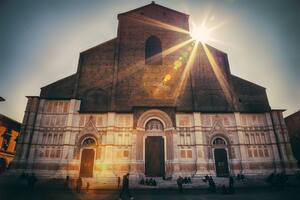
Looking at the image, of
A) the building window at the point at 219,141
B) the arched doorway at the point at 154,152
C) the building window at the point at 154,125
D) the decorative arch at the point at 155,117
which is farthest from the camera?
the building window at the point at 154,125

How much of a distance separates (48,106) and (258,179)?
61.2ft

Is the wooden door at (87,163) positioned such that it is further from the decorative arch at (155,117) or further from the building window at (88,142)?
the decorative arch at (155,117)

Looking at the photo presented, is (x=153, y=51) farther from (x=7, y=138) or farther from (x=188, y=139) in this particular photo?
(x=7, y=138)

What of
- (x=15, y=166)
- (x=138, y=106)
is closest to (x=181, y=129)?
(x=138, y=106)

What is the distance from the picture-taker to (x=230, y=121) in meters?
17.4

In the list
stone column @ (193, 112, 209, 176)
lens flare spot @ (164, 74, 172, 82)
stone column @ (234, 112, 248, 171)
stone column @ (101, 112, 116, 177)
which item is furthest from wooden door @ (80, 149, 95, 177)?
stone column @ (234, 112, 248, 171)

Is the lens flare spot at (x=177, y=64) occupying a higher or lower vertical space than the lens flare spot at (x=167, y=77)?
higher

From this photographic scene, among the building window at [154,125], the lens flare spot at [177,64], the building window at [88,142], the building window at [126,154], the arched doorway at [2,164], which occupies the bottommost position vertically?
the arched doorway at [2,164]

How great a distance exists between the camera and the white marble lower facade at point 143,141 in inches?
604

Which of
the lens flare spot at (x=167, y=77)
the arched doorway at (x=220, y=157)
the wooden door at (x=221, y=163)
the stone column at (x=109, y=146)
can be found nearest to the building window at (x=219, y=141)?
the arched doorway at (x=220, y=157)

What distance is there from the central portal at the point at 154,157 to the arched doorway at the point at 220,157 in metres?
4.69

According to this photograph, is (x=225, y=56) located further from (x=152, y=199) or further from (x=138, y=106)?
(x=152, y=199)

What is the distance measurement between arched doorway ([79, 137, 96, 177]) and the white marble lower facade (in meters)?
0.08

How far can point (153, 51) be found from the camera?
2059 cm
